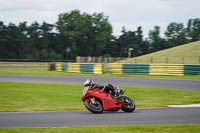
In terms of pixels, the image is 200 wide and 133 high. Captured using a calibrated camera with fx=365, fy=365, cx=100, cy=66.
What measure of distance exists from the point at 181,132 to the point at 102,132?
1.84 metres

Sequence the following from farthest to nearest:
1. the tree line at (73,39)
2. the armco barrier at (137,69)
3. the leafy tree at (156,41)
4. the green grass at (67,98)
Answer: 1. the leafy tree at (156,41)
2. the tree line at (73,39)
3. the armco barrier at (137,69)
4. the green grass at (67,98)

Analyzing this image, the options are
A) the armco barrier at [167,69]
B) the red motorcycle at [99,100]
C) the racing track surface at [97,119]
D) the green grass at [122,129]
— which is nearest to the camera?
the green grass at [122,129]

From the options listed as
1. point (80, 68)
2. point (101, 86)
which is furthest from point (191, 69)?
point (101, 86)

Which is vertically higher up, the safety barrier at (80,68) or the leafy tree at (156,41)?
the leafy tree at (156,41)

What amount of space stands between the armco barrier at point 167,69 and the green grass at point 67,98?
1007 centimetres

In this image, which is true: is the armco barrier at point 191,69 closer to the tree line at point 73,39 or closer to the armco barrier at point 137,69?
the armco barrier at point 137,69

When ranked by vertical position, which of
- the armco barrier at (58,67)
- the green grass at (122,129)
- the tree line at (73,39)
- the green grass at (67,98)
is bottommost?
the green grass at (67,98)

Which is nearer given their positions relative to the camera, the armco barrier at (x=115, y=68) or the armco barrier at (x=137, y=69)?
the armco barrier at (x=137, y=69)

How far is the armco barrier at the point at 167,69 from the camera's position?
97.0 feet

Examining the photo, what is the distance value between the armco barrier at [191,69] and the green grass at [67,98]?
32.3 ft

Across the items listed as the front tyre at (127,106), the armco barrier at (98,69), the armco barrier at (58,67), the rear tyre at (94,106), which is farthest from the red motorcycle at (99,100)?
the armco barrier at (58,67)

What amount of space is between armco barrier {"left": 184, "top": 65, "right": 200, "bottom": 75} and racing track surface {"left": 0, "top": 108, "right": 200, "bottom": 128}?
17140 mm

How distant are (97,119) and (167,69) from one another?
2034 cm

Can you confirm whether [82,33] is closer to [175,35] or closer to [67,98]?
[175,35]
